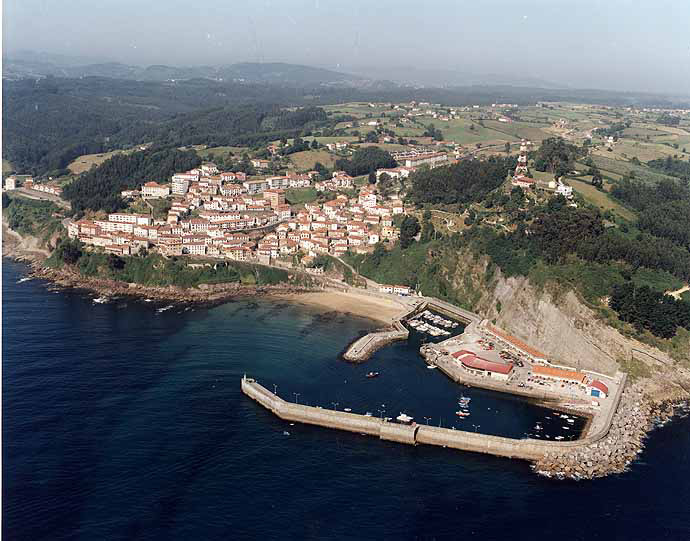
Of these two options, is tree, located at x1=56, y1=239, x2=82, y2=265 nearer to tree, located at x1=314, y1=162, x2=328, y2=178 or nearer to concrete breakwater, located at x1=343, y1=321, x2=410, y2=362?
concrete breakwater, located at x1=343, y1=321, x2=410, y2=362

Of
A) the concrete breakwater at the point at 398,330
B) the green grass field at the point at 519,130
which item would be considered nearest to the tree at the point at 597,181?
the concrete breakwater at the point at 398,330

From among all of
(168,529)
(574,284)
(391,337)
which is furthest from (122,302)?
(574,284)

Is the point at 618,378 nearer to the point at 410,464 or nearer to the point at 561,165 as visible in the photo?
the point at 410,464

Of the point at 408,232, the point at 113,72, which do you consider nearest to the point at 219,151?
the point at 408,232

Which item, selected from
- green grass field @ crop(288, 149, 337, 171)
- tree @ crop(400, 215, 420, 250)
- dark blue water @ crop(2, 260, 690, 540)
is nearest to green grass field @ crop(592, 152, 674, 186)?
tree @ crop(400, 215, 420, 250)

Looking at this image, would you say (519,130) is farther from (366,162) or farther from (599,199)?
(599,199)

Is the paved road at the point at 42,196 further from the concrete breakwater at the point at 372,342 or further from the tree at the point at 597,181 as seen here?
the tree at the point at 597,181
